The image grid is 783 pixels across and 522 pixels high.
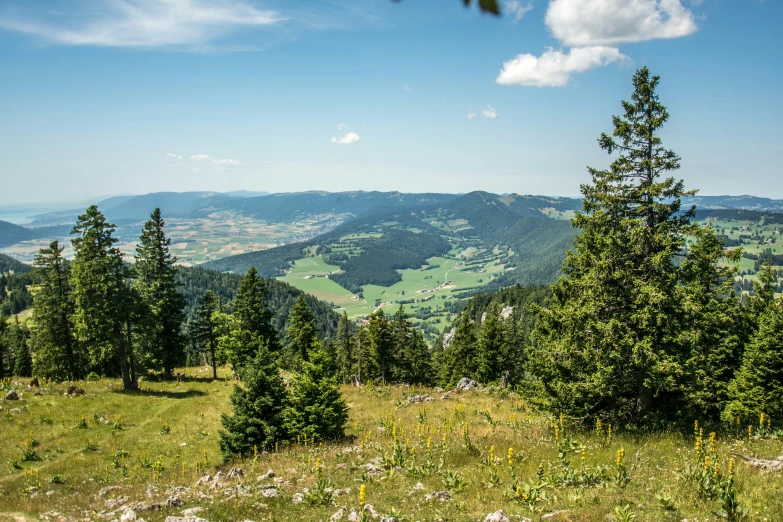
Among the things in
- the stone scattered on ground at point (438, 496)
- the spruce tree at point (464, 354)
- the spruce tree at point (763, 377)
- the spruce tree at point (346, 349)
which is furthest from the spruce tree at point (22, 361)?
the spruce tree at point (763, 377)

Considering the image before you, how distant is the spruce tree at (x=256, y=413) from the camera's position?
62.0 ft

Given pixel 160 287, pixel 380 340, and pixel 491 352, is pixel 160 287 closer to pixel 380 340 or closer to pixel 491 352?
pixel 380 340

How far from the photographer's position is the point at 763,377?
82.2 feet

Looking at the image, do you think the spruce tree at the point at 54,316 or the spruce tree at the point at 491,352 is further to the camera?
the spruce tree at the point at 491,352

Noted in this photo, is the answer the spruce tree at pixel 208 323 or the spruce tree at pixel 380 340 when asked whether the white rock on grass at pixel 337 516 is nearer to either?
the spruce tree at pixel 208 323

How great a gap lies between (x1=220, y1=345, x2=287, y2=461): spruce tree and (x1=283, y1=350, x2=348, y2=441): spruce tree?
60cm

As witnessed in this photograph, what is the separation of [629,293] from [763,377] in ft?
56.3

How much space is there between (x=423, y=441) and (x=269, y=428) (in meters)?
6.91

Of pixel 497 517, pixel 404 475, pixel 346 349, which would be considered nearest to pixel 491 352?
pixel 346 349

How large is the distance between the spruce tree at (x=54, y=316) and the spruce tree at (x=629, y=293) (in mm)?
42605

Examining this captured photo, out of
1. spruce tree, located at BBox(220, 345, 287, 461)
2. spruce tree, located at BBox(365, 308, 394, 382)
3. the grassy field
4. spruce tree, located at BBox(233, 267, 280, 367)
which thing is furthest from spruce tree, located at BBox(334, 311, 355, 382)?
spruce tree, located at BBox(220, 345, 287, 461)

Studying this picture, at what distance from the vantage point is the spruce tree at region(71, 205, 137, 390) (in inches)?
1310

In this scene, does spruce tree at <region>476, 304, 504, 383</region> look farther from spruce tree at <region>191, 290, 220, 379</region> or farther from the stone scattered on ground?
the stone scattered on ground

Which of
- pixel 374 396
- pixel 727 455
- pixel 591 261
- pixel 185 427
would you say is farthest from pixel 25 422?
pixel 727 455
